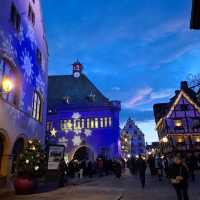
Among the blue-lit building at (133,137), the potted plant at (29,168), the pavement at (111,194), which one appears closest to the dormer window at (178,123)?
the pavement at (111,194)

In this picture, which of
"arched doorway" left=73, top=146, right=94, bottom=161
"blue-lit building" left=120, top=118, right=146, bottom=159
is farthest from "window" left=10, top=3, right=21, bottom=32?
"blue-lit building" left=120, top=118, right=146, bottom=159

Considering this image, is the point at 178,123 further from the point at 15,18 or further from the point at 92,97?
the point at 15,18

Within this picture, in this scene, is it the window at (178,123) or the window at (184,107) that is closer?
the window at (178,123)

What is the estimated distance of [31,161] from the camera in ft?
41.5

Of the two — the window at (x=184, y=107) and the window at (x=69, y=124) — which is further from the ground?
the window at (x=184, y=107)

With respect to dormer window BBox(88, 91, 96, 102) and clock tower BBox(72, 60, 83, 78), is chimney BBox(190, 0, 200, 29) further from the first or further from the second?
clock tower BBox(72, 60, 83, 78)

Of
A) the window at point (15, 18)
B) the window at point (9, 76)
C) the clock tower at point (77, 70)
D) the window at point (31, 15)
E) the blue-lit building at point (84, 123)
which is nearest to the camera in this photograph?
the window at point (9, 76)

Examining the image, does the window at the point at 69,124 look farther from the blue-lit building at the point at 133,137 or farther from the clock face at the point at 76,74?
the blue-lit building at the point at 133,137

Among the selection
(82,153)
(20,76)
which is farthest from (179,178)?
(82,153)

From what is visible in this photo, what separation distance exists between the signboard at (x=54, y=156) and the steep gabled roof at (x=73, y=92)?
20989mm

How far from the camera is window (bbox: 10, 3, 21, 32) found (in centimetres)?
1712

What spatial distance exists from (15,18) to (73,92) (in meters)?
23.1

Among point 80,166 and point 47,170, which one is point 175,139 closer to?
point 80,166

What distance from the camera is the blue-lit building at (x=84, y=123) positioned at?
34969mm
